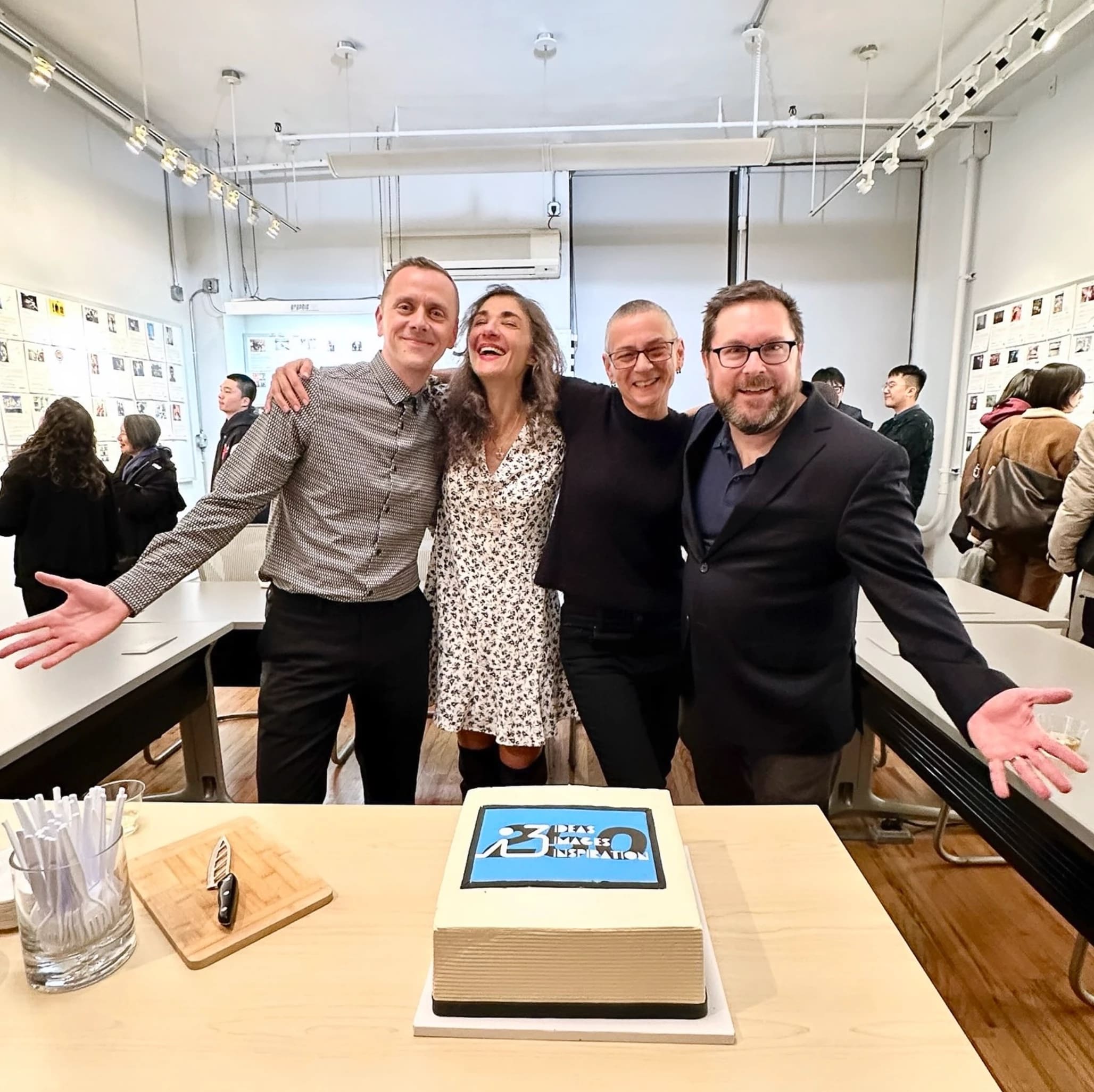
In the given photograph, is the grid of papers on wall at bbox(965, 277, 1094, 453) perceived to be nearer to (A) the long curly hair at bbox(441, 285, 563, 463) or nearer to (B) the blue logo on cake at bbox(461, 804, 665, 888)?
(A) the long curly hair at bbox(441, 285, 563, 463)

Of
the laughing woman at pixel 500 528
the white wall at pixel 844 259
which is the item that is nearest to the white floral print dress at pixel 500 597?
the laughing woman at pixel 500 528

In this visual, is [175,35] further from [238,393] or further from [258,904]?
[258,904]

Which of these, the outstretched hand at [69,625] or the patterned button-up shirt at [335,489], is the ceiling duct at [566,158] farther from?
the outstretched hand at [69,625]

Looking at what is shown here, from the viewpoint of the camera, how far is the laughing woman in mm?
1675

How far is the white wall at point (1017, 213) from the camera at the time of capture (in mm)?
4336

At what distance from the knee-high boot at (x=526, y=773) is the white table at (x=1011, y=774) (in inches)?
35.8

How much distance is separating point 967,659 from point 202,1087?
3.77 ft

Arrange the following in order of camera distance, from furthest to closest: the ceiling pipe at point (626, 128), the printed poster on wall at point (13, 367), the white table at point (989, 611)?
the ceiling pipe at point (626, 128), the printed poster on wall at point (13, 367), the white table at point (989, 611)

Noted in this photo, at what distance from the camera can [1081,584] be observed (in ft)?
9.59

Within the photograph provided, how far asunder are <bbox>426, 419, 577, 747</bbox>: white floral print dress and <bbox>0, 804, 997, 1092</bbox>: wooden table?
76 cm

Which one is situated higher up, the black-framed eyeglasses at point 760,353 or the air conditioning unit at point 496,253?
the air conditioning unit at point 496,253

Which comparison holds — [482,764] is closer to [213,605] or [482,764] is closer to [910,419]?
[213,605]

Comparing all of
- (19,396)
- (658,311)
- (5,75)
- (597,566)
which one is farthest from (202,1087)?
(5,75)

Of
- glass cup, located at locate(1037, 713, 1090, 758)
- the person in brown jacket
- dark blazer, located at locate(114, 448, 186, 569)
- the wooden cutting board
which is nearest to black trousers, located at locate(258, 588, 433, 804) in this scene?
the wooden cutting board
